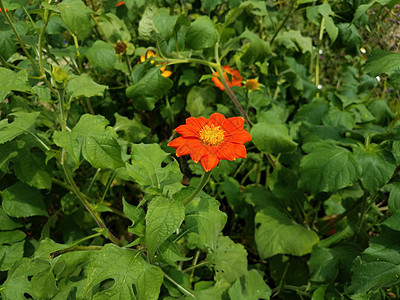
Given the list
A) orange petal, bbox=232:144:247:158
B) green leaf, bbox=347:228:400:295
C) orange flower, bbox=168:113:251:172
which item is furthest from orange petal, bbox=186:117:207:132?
green leaf, bbox=347:228:400:295

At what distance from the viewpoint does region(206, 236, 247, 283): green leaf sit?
1.45 m

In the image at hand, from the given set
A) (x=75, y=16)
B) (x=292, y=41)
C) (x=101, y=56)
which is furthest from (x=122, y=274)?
(x=292, y=41)

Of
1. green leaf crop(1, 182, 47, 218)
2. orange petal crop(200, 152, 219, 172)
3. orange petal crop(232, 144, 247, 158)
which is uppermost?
orange petal crop(200, 152, 219, 172)

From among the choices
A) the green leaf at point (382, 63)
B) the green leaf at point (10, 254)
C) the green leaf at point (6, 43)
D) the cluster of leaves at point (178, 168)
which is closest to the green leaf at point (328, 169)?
the cluster of leaves at point (178, 168)

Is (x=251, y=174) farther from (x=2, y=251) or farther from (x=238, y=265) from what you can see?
(x=2, y=251)

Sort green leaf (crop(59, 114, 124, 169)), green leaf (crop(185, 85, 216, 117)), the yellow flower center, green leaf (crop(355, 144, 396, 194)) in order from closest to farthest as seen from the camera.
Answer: the yellow flower center → green leaf (crop(59, 114, 124, 169)) → green leaf (crop(355, 144, 396, 194)) → green leaf (crop(185, 85, 216, 117))

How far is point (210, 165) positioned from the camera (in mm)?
827

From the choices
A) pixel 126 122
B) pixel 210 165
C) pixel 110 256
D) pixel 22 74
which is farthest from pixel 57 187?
pixel 210 165

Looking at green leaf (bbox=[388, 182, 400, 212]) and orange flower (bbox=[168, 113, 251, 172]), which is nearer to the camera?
orange flower (bbox=[168, 113, 251, 172])

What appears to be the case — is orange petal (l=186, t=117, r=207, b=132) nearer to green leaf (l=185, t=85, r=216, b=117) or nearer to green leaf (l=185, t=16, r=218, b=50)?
green leaf (l=185, t=16, r=218, b=50)

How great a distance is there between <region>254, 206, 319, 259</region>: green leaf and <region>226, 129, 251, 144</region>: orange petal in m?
0.77

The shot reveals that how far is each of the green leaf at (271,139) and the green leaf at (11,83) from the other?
894 mm

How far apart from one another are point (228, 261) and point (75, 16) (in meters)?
1.12

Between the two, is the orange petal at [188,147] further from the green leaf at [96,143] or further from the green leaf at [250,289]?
the green leaf at [250,289]
